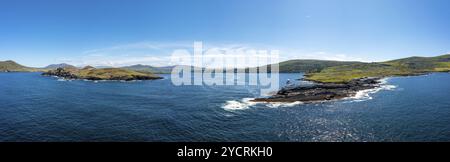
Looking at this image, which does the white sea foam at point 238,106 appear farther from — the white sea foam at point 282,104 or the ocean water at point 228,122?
the white sea foam at point 282,104

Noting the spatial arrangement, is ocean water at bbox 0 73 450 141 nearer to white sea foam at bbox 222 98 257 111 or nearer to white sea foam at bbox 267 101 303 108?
white sea foam at bbox 267 101 303 108

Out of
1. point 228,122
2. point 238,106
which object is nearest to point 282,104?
point 238,106

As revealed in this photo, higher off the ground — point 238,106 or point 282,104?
point 282,104

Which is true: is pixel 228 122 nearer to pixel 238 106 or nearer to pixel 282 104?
pixel 238 106

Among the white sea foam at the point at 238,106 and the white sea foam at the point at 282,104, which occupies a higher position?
the white sea foam at the point at 282,104

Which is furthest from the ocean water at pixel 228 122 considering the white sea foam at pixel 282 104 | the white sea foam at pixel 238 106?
the white sea foam at pixel 238 106

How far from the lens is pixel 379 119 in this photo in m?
53.6

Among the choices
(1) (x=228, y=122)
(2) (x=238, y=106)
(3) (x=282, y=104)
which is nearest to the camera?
(1) (x=228, y=122)

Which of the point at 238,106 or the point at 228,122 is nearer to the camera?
the point at 228,122

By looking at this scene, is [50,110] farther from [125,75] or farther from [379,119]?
[125,75]
